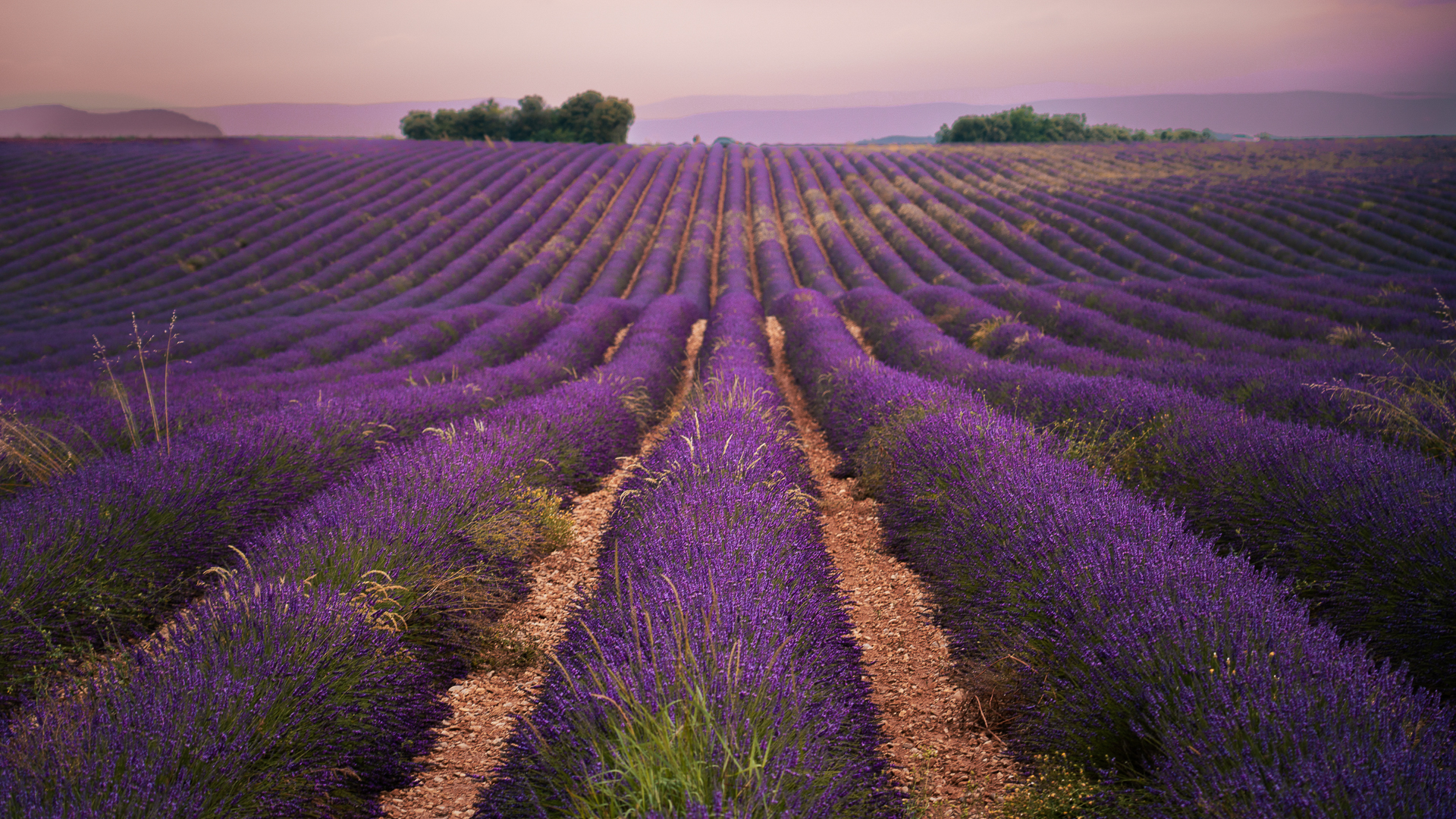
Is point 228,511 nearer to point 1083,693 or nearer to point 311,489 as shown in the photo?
point 311,489

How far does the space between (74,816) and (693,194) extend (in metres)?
29.8

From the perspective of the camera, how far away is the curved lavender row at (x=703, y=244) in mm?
17031

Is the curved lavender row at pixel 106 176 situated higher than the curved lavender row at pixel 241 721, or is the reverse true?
the curved lavender row at pixel 106 176

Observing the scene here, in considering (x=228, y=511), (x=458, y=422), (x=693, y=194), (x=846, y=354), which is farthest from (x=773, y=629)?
(x=693, y=194)

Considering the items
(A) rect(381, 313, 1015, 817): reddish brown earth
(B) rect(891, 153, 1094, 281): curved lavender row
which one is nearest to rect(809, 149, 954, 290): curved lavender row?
(B) rect(891, 153, 1094, 281): curved lavender row

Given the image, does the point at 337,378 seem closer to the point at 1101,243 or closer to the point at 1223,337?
the point at 1223,337

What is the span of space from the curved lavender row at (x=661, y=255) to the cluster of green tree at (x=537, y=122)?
45.4 feet

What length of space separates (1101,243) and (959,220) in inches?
193

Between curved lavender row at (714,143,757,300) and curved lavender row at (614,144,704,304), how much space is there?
3.90ft

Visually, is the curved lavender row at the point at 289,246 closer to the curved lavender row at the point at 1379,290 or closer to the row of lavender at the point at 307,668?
the row of lavender at the point at 307,668

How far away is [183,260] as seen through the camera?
17.8m

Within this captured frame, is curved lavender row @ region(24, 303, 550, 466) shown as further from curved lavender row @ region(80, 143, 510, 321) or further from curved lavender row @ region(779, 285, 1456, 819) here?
curved lavender row @ region(80, 143, 510, 321)

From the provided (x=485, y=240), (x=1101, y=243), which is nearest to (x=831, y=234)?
(x=1101, y=243)

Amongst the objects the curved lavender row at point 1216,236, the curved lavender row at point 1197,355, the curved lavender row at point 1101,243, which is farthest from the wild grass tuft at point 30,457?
the curved lavender row at point 1216,236
